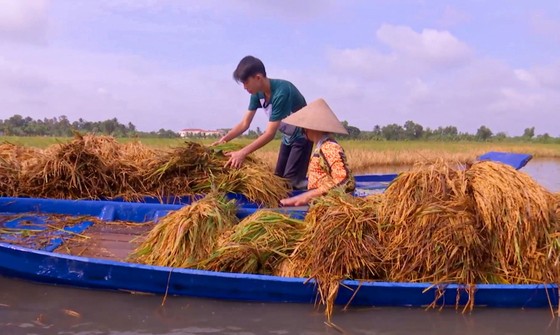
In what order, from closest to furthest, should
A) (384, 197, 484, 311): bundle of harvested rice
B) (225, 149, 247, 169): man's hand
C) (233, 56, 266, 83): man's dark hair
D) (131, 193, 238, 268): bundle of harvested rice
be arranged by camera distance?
(384, 197, 484, 311): bundle of harvested rice → (131, 193, 238, 268): bundle of harvested rice → (233, 56, 266, 83): man's dark hair → (225, 149, 247, 169): man's hand

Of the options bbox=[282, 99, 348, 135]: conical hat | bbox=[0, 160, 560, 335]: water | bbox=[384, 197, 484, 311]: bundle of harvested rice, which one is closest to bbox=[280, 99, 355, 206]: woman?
bbox=[282, 99, 348, 135]: conical hat

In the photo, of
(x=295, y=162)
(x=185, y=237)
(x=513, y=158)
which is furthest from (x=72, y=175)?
(x=513, y=158)

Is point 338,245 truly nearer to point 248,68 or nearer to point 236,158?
point 236,158

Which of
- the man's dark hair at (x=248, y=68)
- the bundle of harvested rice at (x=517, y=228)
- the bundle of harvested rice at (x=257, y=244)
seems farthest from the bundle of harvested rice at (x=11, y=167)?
the bundle of harvested rice at (x=517, y=228)

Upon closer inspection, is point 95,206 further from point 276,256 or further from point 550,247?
point 550,247

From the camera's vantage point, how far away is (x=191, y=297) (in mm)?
4121

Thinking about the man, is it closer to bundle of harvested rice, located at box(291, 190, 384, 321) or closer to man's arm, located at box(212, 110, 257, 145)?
man's arm, located at box(212, 110, 257, 145)

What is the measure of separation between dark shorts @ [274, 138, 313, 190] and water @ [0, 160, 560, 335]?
96.0 inches

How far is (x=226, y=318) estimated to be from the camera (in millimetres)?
3887

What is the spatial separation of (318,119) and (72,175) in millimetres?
2560

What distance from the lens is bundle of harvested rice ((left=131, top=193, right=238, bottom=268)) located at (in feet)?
13.8

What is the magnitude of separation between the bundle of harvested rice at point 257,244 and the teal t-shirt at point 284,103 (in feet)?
5.33

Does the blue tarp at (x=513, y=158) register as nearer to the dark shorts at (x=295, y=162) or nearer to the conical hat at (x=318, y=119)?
the dark shorts at (x=295, y=162)

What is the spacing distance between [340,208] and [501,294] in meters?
1.21
